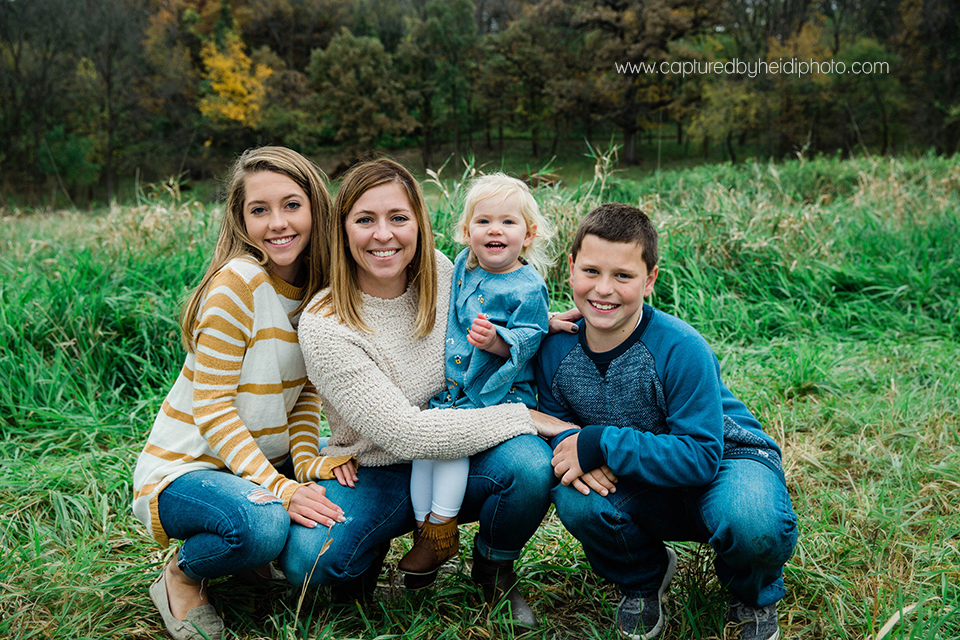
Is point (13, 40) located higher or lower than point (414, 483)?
higher

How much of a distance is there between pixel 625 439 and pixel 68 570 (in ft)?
5.85

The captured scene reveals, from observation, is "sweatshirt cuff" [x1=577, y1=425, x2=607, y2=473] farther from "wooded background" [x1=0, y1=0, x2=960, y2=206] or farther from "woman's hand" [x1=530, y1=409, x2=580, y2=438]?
"wooded background" [x1=0, y1=0, x2=960, y2=206]

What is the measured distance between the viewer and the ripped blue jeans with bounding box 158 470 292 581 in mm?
1635

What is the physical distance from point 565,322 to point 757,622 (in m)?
0.93

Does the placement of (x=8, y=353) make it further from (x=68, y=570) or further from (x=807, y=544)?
(x=807, y=544)

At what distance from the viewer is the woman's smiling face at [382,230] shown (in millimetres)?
1807

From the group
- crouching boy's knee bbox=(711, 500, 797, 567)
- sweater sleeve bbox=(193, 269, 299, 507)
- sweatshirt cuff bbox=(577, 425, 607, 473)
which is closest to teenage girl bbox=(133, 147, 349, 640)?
sweater sleeve bbox=(193, 269, 299, 507)

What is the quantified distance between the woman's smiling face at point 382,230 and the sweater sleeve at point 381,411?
21cm

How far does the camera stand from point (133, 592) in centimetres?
196

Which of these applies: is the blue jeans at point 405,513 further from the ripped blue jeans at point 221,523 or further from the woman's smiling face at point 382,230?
the woman's smiling face at point 382,230

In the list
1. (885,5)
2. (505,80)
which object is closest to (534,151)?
(505,80)

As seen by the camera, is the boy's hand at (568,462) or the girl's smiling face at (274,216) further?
the girl's smiling face at (274,216)

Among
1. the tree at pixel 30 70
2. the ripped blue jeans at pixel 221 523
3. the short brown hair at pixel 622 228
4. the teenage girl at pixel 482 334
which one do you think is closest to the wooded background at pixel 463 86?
the tree at pixel 30 70

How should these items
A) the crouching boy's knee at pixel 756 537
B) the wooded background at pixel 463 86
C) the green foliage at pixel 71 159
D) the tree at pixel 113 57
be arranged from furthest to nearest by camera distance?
1. the green foliage at pixel 71 159
2. the tree at pixel 113 57
3. the wooded background at pixel 463 86
4. the crouching boy's knee at pixel 756 537
